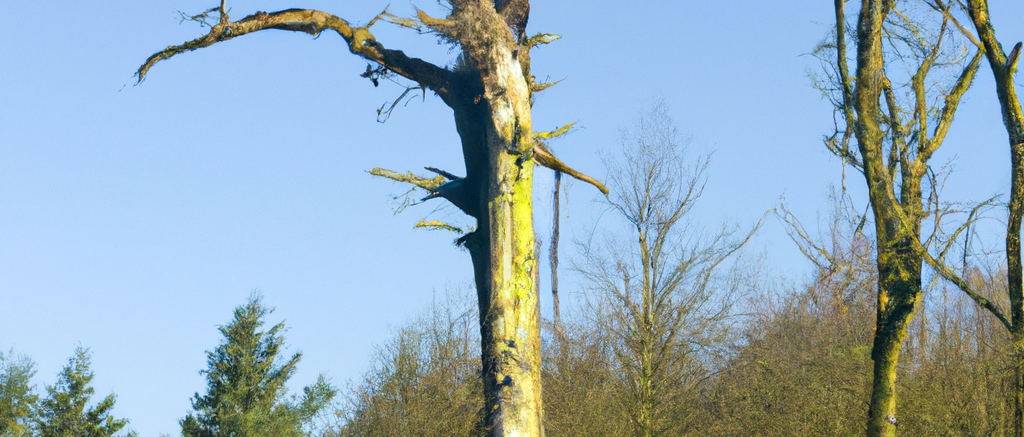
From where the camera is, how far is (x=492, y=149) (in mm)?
8781

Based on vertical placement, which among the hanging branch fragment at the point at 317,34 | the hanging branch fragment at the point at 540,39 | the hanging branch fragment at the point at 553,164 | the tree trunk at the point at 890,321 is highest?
the hanging branch fragment at the point at 540,39

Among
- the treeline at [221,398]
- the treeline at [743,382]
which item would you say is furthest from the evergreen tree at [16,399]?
the treeline at [743,382]

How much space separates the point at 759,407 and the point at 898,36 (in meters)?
7.51

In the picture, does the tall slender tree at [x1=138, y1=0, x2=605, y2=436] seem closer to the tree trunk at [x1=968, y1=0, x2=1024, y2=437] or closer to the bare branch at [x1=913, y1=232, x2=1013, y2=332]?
the bare branch at [x1=913, y1=232, x2=1013, y2=332]

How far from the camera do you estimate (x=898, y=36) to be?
11031 millimetres

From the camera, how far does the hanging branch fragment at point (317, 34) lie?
8516 mm

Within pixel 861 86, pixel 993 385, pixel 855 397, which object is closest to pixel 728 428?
pixel 855 397

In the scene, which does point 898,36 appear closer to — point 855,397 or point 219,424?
point 855,397

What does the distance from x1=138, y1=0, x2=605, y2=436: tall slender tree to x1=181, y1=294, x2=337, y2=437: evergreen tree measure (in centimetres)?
1948

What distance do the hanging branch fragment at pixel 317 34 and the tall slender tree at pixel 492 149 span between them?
1 cm

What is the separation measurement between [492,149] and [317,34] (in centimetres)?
216

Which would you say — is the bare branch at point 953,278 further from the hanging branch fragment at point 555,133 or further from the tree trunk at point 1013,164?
the hanging branch fragment at point 555,133

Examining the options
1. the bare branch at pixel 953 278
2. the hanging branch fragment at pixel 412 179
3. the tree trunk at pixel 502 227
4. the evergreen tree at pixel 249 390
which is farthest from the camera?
the evergreen tree at pixel 249 390

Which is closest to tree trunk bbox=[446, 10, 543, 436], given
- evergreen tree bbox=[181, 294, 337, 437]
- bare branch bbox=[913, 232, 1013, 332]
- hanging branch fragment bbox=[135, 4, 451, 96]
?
hanging branch fragment bbox=[135, 4, 451, 96]
